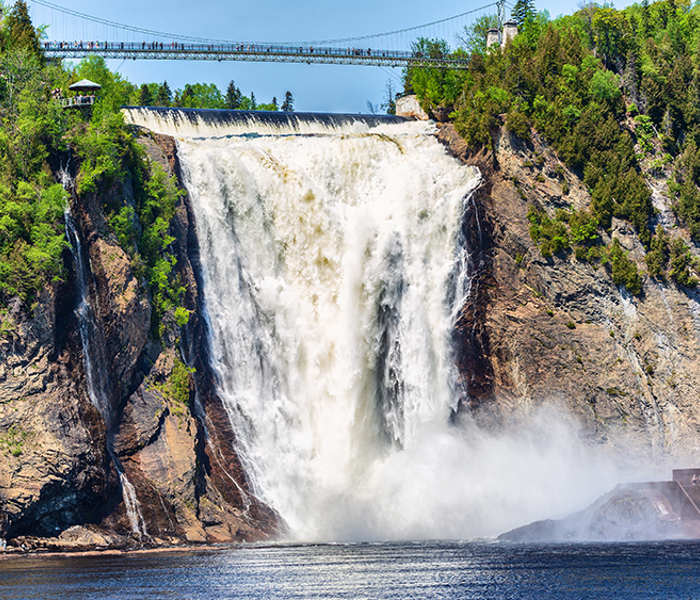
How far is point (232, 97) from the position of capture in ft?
472

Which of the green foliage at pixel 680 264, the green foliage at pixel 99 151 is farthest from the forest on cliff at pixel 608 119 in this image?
the green foliage at pixel 99 151

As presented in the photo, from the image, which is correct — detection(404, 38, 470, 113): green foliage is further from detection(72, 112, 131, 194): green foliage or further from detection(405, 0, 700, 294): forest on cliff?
detection(72, 112, 131, 194): green foliage

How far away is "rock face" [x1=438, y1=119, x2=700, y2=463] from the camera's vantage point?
192 ft

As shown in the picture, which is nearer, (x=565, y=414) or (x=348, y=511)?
(x=348, y=511)

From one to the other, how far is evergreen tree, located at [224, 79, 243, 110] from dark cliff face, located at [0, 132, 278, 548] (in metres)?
92.9

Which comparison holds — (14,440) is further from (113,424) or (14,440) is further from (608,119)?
(608,119)

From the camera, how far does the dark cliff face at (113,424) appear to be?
42375 mm

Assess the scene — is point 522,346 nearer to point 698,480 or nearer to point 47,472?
point 698,480

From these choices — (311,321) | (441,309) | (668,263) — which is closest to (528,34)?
(668,263)

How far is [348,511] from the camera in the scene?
50.0 metres

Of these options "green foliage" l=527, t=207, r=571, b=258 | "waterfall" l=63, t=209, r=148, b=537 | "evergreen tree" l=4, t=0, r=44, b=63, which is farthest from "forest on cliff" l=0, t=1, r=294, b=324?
"green foliage" l=527, t=207, r=571, b=258

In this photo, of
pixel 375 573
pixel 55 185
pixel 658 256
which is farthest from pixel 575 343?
pixel 55 185

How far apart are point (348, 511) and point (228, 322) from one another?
43.7 ft

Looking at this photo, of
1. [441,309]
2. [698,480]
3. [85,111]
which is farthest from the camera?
[441,309]
